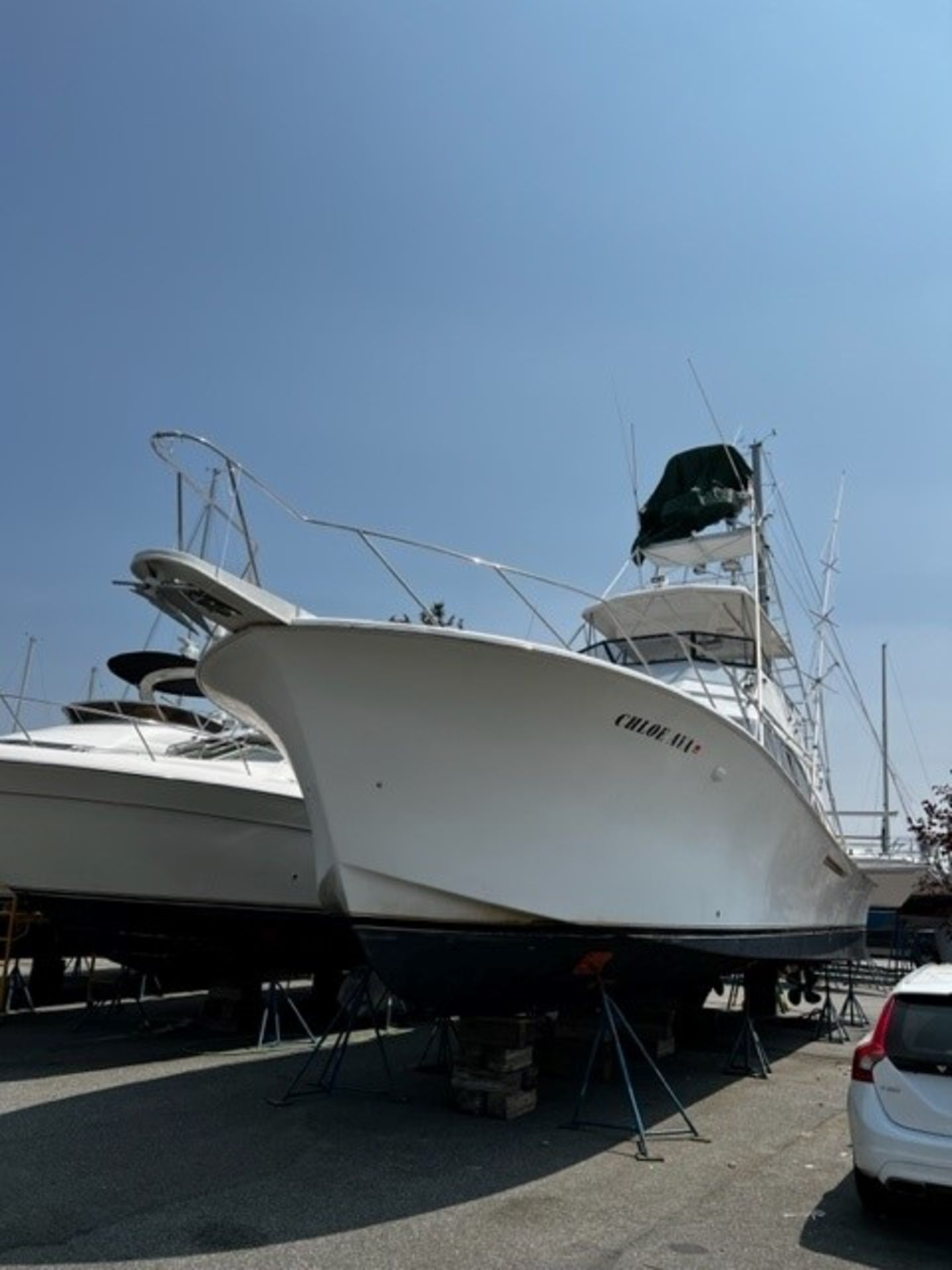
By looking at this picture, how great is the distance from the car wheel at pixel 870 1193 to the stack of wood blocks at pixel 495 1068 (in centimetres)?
251

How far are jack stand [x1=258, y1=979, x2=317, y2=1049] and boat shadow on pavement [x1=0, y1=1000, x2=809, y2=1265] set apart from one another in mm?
673

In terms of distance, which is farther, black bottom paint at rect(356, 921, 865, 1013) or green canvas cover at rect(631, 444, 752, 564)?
green canvas cover at rect(631, 444, 752, 564)

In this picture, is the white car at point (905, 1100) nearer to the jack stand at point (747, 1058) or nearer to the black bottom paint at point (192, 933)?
the jack stand at point (747, 1058)

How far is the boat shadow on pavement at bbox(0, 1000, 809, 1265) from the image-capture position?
4645mm

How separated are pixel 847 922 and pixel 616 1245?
8014mm

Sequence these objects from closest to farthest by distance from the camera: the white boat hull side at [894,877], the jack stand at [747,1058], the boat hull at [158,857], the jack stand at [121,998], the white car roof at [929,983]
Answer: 1. the white car roof at [929,983]
2. the jack stand at [747,1058]
3. the boat hull at [158,857]
4. the jack stand at [121,998]
5. the white boat hull side at [894,877]

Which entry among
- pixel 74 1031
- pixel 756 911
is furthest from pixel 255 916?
pixel 756 911

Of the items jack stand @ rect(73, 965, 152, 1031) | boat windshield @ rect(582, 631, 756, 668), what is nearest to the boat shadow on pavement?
jack stand @ rect(73, 965, 152, 1031)

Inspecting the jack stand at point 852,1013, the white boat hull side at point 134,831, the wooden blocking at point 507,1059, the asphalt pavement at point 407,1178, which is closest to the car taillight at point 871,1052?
the asphalt pavement at point 407,1178

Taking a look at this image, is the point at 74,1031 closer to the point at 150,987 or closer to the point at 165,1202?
the point at 150,987

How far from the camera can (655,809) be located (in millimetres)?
6371

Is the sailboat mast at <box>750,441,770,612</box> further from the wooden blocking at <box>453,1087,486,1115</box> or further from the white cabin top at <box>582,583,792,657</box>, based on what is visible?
the wooden blocking at <box>453,1087,486,1115</box>

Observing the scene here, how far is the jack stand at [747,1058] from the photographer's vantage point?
884 centimetres

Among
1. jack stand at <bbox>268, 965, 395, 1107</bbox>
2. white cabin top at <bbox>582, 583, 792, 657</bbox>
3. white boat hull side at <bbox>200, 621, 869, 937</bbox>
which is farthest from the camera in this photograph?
white cabin top at <bbox>582, 583, 792, 657</bbox>
